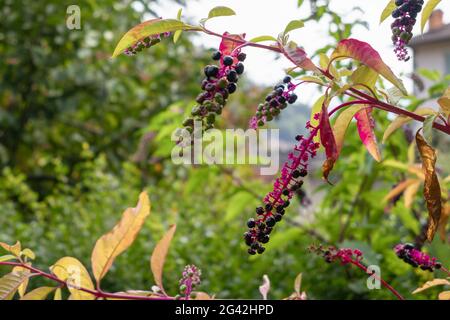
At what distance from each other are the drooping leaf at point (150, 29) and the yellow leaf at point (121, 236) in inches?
10.5

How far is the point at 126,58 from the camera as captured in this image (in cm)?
459

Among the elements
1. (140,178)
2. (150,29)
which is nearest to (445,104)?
(150,29)

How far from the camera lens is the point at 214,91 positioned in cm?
75

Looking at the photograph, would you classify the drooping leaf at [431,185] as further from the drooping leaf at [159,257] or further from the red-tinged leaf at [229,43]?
the drooping leaf at [159,257]

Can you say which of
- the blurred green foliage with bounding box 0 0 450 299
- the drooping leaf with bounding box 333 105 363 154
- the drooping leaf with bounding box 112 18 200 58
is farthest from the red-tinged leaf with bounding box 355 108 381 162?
the blurred green foliage with bounding box 0 0 450 299

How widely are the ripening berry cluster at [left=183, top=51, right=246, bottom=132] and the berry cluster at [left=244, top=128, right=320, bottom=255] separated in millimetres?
105

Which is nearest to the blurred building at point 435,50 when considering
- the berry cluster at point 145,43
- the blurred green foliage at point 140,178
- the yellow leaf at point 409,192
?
the blurred green foliage at point 140,178

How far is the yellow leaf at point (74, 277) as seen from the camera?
994mm

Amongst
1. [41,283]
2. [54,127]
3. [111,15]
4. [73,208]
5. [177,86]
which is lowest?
[41,283]

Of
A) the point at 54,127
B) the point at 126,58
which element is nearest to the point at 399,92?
the point at 126,58

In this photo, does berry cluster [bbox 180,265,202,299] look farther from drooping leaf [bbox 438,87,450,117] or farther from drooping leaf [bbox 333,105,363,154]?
drooping leaf [bbox 438,87,450,117]

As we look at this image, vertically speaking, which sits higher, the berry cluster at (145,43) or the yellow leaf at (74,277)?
the berry cluster at (145,43)

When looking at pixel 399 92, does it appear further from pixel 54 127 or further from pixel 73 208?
pixel 54 127

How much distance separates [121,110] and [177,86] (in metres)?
0.53
